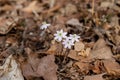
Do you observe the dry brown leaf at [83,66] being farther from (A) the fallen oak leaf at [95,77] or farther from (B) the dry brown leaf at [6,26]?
(B) the dry brown leaf at [6,26]

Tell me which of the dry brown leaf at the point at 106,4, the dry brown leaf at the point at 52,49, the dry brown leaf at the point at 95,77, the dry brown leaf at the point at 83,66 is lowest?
the dry brown leaf at the point at 95,77

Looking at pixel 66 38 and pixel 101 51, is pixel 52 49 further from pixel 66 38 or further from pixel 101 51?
pixel 101 51

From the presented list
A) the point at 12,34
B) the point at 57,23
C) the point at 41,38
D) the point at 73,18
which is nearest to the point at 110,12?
the point at 73,18

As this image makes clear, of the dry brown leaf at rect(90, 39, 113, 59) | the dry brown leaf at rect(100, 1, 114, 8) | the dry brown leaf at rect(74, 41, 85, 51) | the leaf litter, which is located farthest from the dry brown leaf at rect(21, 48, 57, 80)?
the dry brown leaf at rect(100, 1, 114, 8)

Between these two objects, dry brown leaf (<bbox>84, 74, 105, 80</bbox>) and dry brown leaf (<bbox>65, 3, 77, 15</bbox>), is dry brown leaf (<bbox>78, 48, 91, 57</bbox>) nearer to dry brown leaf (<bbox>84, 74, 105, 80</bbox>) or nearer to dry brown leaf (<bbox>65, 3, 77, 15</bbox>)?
dry brown leaf (<bbox>84, 74, 105, 80</bbox>)

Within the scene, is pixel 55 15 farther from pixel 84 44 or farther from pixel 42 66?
pixel 42 66

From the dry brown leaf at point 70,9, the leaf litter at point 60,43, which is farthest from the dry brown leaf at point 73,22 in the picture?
the dry brown leaf at point 70,9

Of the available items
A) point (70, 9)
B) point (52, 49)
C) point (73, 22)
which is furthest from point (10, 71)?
point (70, 9)
